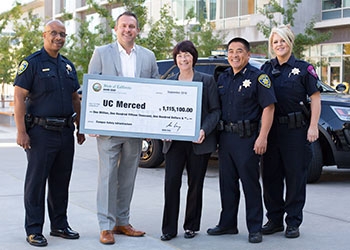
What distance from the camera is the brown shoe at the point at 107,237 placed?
16.9 ft

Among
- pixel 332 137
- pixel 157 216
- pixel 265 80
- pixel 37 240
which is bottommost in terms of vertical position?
pixel 157 216

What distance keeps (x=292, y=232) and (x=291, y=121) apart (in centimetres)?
103

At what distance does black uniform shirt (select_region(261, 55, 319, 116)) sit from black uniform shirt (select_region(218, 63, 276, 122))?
24cm

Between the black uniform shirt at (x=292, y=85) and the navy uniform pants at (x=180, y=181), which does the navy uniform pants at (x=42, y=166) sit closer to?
the navy uniform pants at (x=180, y=181)

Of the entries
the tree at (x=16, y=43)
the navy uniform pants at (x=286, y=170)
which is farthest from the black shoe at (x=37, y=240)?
the tree at (x=16, y=43)

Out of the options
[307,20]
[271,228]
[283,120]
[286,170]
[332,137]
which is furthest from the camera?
[307,20]

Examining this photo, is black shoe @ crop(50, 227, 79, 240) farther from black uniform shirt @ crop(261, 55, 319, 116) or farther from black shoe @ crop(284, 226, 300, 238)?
black uniform shirt @ crop(261, 55, 319, 116)

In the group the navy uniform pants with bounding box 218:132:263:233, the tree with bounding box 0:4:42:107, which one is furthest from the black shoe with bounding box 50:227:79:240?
the tree with bounding box 0:4:42:107

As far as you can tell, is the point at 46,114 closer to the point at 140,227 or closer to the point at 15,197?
the point at 140,227

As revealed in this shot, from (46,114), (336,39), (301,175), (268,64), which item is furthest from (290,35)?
(336,39)

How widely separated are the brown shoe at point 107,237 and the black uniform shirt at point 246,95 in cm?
144

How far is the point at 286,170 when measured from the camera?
5.50 metres

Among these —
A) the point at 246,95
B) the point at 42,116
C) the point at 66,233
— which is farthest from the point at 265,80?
the point at 66,233

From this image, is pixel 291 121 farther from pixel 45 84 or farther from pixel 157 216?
pixel 45 84
